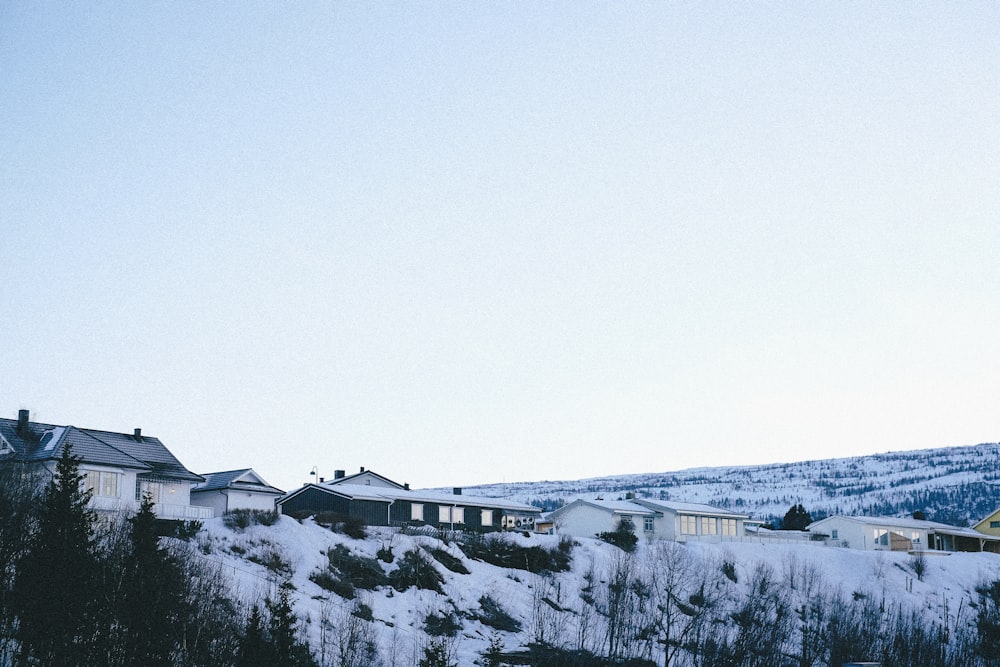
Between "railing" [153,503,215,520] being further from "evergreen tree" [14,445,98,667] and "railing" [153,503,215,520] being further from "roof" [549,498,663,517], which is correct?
"roof" [549,498,663,517]

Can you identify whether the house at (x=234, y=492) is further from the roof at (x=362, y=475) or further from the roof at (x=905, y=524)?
the roof at (x=905, y=524)

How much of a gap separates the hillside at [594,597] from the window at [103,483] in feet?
19.5

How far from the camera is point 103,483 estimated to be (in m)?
54.9

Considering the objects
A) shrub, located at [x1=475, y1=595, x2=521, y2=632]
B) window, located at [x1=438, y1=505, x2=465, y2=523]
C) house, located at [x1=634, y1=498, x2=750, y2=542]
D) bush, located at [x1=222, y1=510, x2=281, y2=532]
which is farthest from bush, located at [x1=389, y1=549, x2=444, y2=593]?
house, located at [x1=634, y1=498, x2=750, y2=542]

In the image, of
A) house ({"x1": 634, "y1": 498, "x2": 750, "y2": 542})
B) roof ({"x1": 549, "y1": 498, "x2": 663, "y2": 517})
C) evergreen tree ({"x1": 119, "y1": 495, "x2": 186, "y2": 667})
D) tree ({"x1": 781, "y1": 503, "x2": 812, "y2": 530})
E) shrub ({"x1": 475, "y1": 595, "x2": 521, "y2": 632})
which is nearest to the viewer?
evergreen tree ({"x1": 119, "y1": 495, "x2": 186, "y2": 667})

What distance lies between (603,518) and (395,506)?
19298mm

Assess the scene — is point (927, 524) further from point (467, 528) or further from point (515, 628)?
point (515, 628)

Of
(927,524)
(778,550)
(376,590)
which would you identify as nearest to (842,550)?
(778,550)

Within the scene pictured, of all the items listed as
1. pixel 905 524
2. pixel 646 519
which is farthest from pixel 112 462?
Result: pixel 905 524

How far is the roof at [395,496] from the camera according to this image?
A: 2933 inches

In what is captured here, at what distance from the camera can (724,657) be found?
173 ft

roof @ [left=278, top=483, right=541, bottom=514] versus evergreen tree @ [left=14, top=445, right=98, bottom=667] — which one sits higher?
roof @ [left=278, top=483, right=541, bottom=514]

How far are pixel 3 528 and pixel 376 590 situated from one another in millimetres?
20827

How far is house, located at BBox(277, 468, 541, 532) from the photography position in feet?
242
